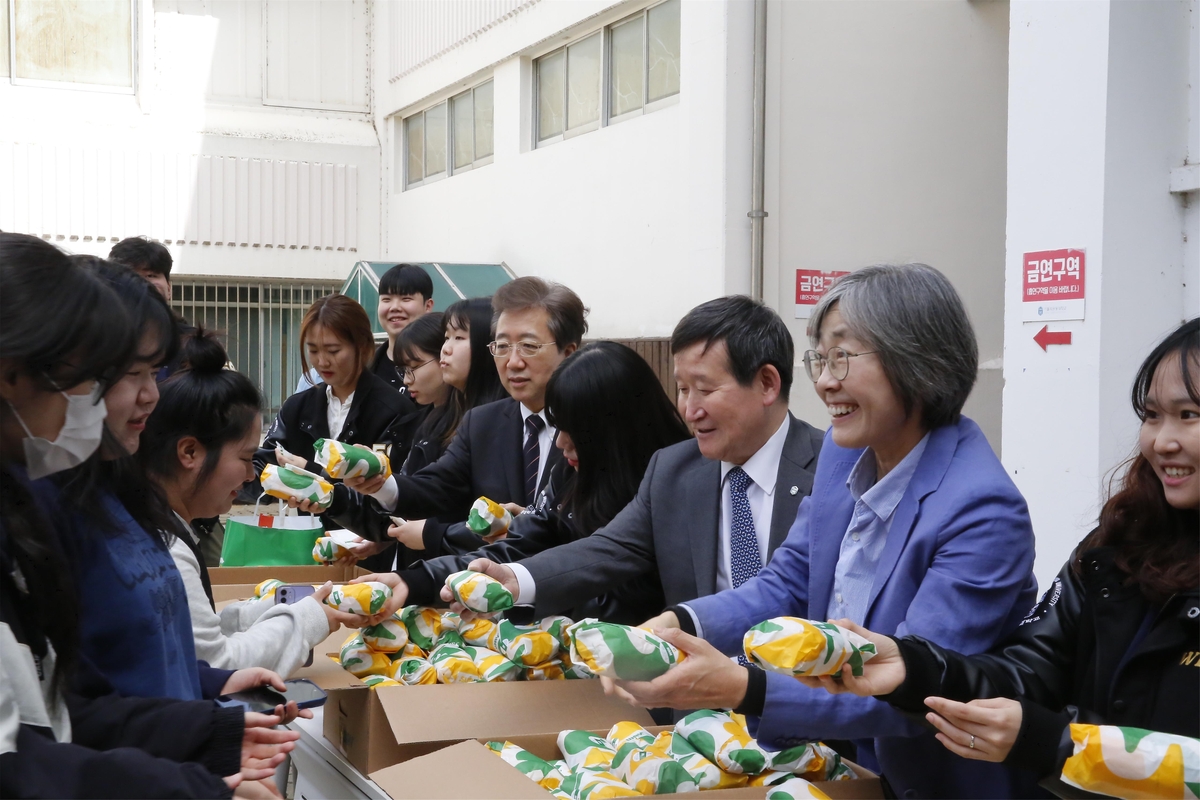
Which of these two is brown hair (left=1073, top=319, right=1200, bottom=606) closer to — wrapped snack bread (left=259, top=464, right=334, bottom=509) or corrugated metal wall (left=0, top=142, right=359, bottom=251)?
wrapped snack bread (left=259, top=464, right=334, bottom=509)

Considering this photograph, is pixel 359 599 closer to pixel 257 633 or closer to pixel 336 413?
pixel 257 633

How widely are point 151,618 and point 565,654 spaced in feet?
2.85

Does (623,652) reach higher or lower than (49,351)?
lower

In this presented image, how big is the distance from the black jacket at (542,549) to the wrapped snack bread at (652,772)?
583 millimetres

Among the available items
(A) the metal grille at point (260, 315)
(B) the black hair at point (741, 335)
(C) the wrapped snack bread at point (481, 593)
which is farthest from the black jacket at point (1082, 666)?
(A) the metal grille at point (260, 315)

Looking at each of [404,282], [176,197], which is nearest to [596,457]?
[404,282]

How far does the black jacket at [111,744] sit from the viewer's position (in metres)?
1.22

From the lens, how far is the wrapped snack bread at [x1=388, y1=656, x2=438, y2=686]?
2193mm

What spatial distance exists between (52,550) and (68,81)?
34.8 ft

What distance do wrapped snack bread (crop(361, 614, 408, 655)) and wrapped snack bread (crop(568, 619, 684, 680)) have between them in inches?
36.5

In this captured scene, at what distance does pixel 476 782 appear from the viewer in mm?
1608

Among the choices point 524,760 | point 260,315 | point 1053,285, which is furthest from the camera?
point 260,315

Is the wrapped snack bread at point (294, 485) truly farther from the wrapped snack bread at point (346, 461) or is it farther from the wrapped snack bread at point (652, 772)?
the wrapped snack bread at point (652, 772)

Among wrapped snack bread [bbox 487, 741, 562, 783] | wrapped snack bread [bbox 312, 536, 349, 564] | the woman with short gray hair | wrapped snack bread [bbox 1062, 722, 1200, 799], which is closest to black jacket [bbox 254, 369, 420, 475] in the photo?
wrapped snack bread [bbox 312, 536, 349, 564]
